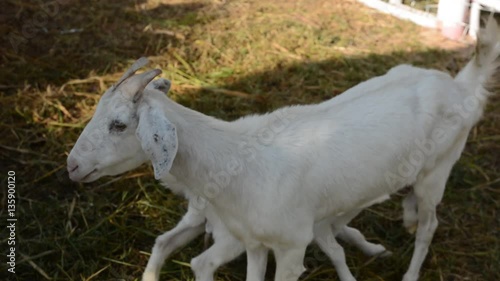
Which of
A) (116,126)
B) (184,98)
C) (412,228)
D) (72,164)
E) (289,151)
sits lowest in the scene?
(184,98)

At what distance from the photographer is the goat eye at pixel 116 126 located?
319 centimetres

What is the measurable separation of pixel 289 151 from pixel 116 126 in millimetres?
845

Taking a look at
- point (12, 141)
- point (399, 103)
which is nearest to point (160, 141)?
point (399, 103)

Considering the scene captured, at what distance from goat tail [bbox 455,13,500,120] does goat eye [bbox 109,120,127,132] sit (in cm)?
199

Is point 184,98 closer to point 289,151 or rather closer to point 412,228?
point 412,228

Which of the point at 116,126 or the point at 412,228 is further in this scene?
the point at 412,228

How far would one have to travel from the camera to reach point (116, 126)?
10.5 ft

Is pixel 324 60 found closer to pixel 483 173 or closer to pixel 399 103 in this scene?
pixel 483 173

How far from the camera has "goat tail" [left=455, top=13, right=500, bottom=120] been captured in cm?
401

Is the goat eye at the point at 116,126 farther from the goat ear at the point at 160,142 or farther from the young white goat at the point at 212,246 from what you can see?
the young white goat at the point at 212,246

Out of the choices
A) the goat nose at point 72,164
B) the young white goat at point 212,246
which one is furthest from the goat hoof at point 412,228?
the goat nose at point 72,164

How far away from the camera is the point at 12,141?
208 inches

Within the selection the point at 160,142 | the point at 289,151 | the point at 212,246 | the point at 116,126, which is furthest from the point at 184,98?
the point at 160,142

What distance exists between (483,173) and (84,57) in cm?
364
